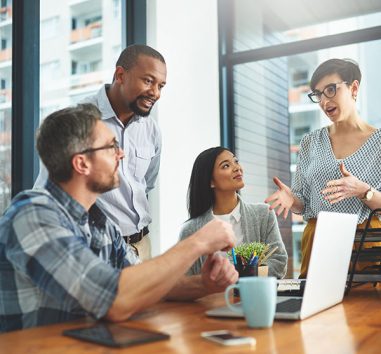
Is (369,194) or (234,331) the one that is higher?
(369,194)

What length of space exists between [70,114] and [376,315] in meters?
0.93

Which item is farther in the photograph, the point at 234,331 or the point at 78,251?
the point at 78,251

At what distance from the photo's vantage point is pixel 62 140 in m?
1.50

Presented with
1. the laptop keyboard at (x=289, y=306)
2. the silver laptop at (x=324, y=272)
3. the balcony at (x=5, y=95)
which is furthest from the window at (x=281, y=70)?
the laptop keyboard at (x=289, y=306)

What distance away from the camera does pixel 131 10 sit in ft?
12.2

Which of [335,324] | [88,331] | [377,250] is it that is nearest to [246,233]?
[377,250]

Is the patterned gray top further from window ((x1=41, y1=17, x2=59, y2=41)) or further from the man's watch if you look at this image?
window ((x1=41, y1=17, x2=59, y2=41))

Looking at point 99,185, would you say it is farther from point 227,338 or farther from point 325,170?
point 325,170

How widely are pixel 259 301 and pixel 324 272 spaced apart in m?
0.24

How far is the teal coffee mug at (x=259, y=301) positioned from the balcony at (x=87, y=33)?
2.42 metres

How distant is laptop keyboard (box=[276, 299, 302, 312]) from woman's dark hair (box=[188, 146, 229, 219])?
1450 millimetres

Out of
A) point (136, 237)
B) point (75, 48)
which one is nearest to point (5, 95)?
point (75, 48)

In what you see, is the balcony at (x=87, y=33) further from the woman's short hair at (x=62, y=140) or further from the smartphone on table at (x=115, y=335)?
→ the smartphone on table at (x=115, y=335)

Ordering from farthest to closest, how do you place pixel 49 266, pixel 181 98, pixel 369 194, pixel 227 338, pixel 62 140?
1. pixel 181 98
2. pixel 369 194
3. pixel 62 140
4. pixel 49 266
5. pixel 227 338
